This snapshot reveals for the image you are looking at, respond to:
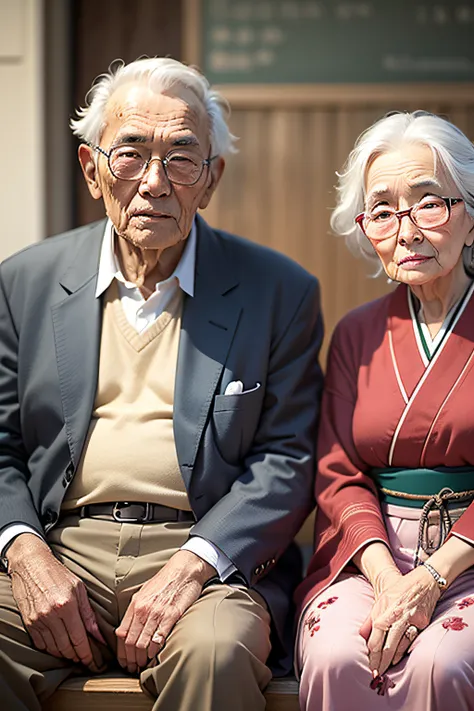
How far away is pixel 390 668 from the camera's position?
1809mm

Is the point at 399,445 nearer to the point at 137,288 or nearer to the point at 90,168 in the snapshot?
the point at 137,288

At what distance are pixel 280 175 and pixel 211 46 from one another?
1.59 feet

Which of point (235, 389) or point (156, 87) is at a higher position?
point (156, 87)

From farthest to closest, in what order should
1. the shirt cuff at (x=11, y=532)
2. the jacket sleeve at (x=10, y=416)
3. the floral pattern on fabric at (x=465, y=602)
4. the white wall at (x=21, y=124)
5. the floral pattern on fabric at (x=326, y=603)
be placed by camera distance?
the white wall at (x=21, y=124), the jacket sleeve at (x=10, y=416), the shirt cuff at (x=11, y=532), the floral pattern on fabric at (x=326, y=603), the floral pattern on fabric at (x=465, y=602)

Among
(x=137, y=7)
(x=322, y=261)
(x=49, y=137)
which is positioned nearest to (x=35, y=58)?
(x=49, y=137)

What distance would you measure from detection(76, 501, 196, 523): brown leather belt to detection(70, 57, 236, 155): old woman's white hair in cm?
82

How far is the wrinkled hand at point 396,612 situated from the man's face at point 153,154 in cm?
87

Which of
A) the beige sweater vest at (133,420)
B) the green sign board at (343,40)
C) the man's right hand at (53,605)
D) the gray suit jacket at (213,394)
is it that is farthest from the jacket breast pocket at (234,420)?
the green sign board at (343,40)

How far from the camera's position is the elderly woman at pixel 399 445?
1.82m

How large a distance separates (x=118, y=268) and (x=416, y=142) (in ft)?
2.43

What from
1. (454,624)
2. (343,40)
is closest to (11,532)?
(454,624)

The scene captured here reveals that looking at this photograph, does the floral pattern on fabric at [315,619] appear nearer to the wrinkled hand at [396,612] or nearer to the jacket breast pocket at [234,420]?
the wrinkled hand at [396,612]

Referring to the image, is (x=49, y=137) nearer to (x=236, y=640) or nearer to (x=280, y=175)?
(x=280, y=175)

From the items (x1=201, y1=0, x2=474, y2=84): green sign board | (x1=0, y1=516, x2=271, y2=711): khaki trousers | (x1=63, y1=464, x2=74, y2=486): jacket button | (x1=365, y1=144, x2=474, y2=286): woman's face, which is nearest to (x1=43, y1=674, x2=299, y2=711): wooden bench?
(x1=0, y1=516, x2=271, y2=711): khaki trousers
